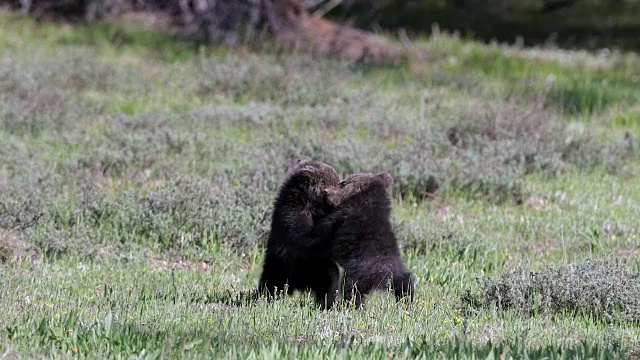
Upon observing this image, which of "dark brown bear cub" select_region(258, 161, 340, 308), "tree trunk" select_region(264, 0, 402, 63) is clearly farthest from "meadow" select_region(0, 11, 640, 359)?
"tree trunk" select_region(264, 0, 402, 63)

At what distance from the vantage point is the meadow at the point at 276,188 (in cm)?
579

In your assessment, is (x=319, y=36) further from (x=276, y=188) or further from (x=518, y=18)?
(x=518, y=18)

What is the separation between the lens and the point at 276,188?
10.4 meters

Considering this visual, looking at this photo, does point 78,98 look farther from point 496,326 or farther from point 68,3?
point 496,326

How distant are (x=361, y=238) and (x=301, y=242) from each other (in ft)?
1.25

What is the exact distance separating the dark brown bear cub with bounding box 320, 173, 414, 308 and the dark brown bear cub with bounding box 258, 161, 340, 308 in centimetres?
9

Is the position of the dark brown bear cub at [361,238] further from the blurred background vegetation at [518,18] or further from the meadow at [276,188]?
the blurred background vegetation at [518,18]

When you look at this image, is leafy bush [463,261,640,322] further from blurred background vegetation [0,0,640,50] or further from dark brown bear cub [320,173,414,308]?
blurred background vegetation [0,0,640,50]

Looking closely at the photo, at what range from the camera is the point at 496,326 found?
20.6ft

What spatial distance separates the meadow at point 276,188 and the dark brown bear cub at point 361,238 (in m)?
0.18

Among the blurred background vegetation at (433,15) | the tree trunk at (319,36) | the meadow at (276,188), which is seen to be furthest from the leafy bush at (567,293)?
the blurred background vegetation at (433,15)

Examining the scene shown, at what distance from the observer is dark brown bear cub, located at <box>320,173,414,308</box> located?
6605 mm

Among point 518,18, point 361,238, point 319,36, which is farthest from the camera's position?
point 518,18

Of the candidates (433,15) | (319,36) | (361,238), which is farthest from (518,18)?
(361,238)
